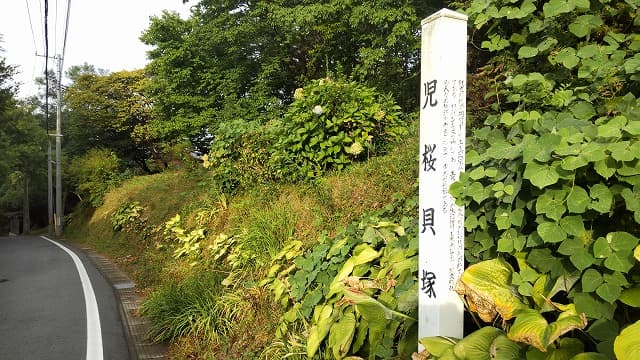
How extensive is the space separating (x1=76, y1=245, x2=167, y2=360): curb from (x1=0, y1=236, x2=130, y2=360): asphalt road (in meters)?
0.09

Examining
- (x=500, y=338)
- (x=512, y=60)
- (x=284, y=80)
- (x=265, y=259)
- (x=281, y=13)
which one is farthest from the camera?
(x=284, y=80)

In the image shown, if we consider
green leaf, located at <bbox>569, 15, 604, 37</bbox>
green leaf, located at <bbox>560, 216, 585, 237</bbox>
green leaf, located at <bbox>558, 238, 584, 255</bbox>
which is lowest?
green leaf, located at <bbox>558, 238, 584, 255</bbox>

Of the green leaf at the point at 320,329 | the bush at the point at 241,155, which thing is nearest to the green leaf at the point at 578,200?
the green leaf at the point at 320,329

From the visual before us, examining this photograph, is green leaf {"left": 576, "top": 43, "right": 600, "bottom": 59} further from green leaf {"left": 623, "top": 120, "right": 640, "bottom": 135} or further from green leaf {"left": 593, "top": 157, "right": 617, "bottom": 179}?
green leaf {"left": 593, "top": 157, "right": 617, "bottom": 179}

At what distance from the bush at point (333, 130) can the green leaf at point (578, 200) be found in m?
4.05

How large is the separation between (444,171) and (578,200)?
0.59m

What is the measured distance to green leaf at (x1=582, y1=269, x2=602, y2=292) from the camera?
1.78 metres

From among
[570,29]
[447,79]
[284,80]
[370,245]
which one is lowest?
[370,245]

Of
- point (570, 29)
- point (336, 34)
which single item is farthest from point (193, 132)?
point (570, 29)

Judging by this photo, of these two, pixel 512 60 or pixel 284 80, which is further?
pixel 284 80

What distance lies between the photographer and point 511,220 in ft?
6.81

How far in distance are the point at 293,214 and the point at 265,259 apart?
61 centimetres

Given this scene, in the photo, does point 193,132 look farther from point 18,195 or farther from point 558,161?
point 18,195

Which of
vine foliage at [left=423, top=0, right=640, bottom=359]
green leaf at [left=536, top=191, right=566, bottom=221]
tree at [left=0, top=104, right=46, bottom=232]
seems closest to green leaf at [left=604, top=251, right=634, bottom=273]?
vine foliage at [left=423, top=0, right=640, bottom=359]
